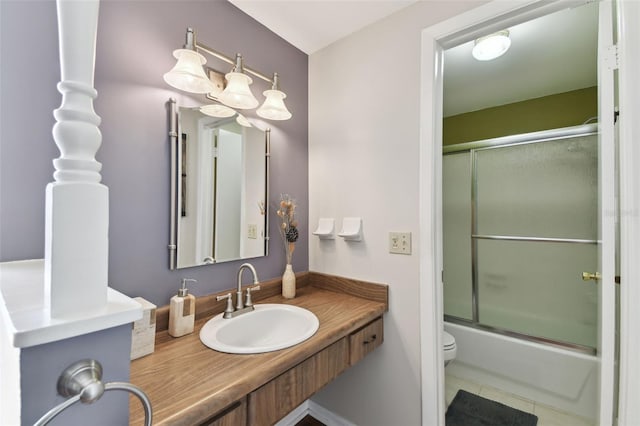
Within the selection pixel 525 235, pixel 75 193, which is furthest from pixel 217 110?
pixel 525 235

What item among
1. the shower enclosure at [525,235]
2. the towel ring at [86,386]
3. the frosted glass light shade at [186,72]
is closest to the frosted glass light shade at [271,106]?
the frosted glass light shade at [186,72]

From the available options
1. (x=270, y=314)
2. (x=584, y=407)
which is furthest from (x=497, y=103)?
(x=270, y=314)

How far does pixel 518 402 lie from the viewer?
185 centimetres

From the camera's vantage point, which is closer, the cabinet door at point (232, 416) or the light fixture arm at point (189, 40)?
the cabinet door at point (232, 416)

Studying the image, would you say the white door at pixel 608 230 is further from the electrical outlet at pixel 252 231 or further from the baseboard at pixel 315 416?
the electrical outlet at pixel 252 231

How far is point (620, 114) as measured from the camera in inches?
36.3

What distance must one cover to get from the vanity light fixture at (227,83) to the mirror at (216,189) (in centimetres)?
9

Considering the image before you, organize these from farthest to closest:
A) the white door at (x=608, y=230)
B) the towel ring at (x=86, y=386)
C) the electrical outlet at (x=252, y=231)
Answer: the electrical outlet at (x=252, y=231), the white door at (x=608, y=230), the towel ring at (x=86, y=386)

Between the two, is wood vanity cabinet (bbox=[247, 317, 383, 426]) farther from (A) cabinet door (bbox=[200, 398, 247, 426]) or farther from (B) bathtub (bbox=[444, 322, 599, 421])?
(B) bathtub (bbox=[444, 322, 599, 421])

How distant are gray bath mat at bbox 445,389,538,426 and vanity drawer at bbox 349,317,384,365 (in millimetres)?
864

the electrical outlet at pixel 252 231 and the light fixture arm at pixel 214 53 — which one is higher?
the light fixture arm at pixel 214 53

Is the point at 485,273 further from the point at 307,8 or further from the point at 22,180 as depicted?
the point at 22,180

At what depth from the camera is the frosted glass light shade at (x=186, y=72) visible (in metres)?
1.06

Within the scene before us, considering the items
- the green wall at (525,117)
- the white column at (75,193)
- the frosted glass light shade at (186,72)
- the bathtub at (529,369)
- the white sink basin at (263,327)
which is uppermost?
the green wall at (525,117)
